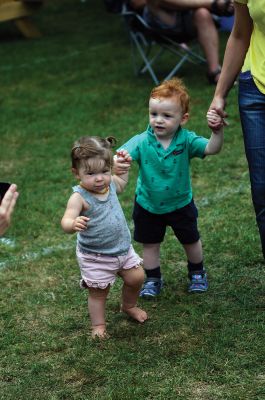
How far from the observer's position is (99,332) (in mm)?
3830

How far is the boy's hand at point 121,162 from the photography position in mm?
3785

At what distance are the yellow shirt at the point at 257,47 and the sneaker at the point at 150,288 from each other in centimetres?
131

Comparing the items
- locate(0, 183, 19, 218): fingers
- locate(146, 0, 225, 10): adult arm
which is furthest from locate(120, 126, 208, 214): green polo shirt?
locate(146, 0, 225, 10): adult arm

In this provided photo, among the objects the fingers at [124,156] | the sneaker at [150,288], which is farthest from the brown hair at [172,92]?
the sneaker at [150,288]

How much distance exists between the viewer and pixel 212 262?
4680mm

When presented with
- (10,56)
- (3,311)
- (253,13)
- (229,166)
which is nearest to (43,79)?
(10,56)

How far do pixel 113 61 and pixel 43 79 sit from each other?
1.13 meters

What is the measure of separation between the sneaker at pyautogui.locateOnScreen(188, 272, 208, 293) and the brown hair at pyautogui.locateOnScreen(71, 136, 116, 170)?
98cm

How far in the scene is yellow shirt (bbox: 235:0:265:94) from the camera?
3.42 meters

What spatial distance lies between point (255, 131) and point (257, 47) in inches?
15.3

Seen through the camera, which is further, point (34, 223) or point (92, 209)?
point (34, 223)

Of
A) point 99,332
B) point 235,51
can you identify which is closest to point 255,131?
point 235,51

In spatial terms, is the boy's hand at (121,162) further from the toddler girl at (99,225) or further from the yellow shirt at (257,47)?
the yellow shirt at (257,47)

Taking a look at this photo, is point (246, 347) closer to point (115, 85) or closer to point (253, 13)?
point (253, 13)
